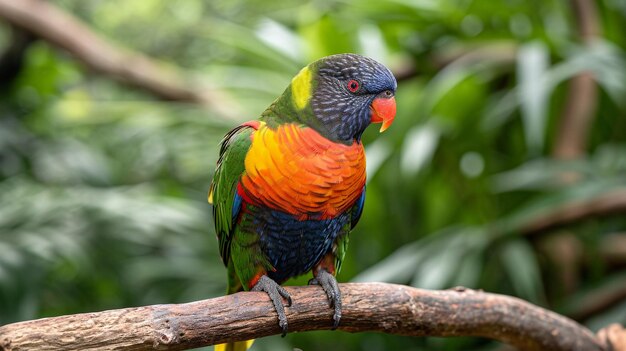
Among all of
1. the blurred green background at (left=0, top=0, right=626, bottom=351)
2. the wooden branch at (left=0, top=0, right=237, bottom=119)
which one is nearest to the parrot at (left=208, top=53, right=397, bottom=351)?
the blurred green background at (left=0, top=0, right=626, bottom=351)

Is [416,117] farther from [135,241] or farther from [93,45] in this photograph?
[93,45]

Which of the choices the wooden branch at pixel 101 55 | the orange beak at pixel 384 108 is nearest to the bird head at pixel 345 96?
the orange beak at pixel 384 108

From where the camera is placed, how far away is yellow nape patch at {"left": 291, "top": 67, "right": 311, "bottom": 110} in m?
1.43

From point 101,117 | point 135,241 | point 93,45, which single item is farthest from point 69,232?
point 93,45

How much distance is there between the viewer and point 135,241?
9.73ft

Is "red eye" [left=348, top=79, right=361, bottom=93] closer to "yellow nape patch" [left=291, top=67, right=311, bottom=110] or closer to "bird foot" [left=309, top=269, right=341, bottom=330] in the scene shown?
"yellow nape patch" [left=291, top=67, right=311, bottom=110]

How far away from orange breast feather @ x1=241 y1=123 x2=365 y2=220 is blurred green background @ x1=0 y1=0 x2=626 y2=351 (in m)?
1.13

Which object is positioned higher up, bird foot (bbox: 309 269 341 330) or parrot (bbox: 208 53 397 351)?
parrot (bbox: 208 53 397 351)

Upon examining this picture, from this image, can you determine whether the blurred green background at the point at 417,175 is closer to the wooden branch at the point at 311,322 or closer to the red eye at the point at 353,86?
the wooden branch at the point at 311,322

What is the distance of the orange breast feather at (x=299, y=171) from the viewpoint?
1386mm

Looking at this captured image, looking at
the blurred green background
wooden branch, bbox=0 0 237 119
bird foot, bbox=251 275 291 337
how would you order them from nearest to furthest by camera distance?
1. bird foot, bbox=251 275 291 337
2. the blurred green background
3. wooden branch, bbox=0 0 237 119

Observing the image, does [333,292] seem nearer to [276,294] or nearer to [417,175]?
[276,294]

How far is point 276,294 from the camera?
1.40 m

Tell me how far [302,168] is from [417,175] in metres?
1.45
